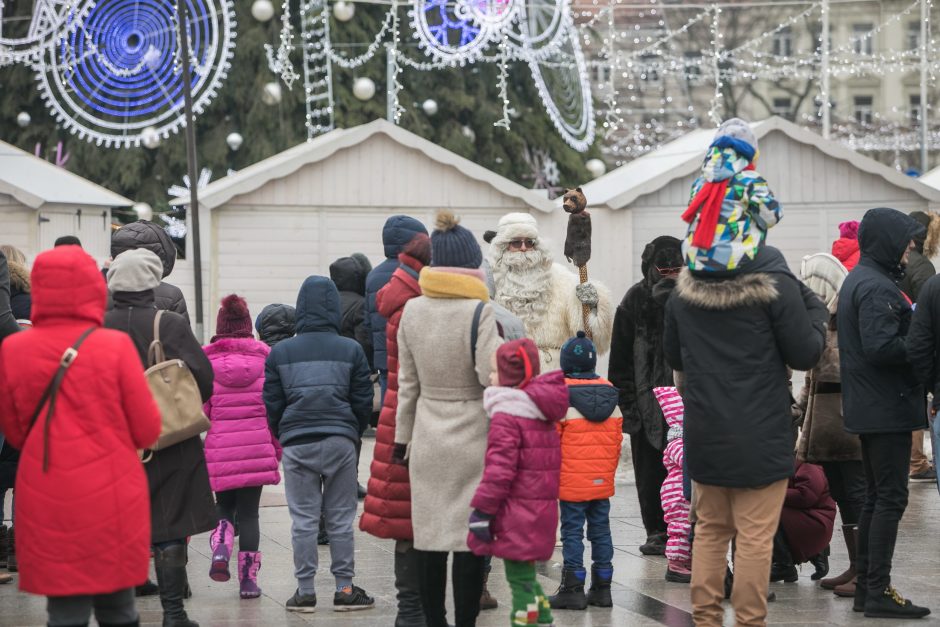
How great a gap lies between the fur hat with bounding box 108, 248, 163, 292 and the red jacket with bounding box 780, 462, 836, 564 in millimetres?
3453

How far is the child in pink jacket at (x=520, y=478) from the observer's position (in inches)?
246

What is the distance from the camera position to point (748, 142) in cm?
667

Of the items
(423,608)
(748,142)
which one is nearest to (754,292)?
(748,142)

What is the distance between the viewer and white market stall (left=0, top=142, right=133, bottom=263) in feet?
59.4

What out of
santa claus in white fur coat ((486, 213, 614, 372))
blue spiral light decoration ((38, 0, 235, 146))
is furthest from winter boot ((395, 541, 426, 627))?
blue spiral light decoration ((38, 0, 235, 146))

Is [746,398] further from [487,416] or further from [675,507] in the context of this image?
[675,507]

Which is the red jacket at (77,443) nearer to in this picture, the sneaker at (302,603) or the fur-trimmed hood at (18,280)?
the sneaker at (302,603)

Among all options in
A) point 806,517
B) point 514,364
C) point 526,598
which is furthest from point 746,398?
point 806,517

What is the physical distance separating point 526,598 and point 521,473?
0.51 meters

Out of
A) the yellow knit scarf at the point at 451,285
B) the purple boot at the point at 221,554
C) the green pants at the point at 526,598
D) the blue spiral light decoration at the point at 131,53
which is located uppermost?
the blue spiral light decoration at the point at 131,53

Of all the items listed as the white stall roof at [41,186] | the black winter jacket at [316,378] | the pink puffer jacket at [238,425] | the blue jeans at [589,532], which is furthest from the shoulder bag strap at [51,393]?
the white stall roof at [41,186]

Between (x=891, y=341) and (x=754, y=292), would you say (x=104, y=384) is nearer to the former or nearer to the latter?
(x=754, y=292)

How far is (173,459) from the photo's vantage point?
7250 millimetres

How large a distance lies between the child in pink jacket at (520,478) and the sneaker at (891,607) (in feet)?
6.57
